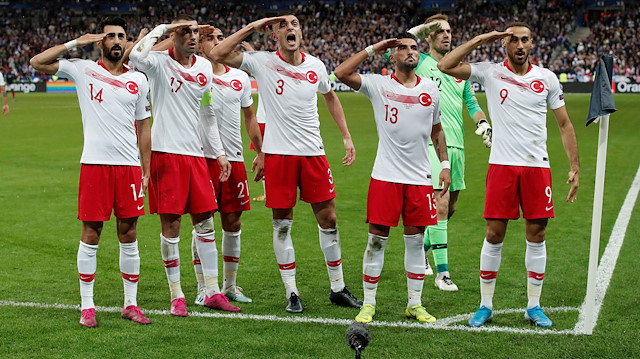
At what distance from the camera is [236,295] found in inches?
276

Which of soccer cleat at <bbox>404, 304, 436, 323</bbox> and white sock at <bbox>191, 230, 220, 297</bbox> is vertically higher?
white sock at <bbox>191, 230, 220, 297</bbox>

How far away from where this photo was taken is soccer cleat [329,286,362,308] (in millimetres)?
6793

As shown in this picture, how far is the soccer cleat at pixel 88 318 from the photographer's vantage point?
604 centimetres

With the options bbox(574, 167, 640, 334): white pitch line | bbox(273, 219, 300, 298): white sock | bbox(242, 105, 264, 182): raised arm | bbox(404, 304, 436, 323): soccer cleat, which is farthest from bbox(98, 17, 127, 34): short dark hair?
bbox(574, 167, 640, 334): white pitch line

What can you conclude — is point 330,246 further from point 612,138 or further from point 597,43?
point 597,43

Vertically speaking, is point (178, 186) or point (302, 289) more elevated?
point (178, 186)

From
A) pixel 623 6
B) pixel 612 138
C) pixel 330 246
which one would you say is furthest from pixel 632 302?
pixel 623 6

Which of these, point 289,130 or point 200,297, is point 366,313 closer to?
point 200,297

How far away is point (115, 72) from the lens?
20.2 ft

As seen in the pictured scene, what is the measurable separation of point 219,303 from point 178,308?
1.24ft

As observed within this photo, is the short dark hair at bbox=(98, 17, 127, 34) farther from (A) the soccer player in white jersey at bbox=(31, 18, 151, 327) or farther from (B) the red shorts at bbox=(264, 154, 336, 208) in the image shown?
(B) the red shorts at bbox=(264, 154, 336, 208)

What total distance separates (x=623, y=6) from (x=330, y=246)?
2027 inches

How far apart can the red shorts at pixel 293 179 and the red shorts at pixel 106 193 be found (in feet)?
3.87

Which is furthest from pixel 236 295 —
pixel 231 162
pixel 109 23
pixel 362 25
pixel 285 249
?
pixel 362 25
